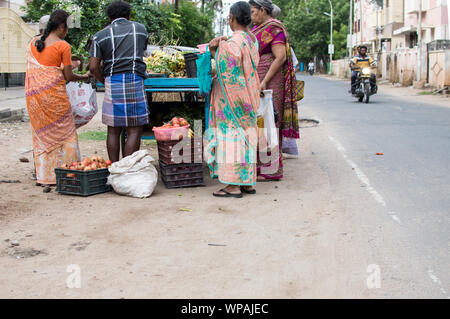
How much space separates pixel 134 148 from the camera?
708cm

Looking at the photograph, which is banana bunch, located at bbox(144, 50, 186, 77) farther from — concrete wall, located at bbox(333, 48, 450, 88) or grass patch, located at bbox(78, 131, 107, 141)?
concrete wall, located at bbox(333, 48, 450, 88)

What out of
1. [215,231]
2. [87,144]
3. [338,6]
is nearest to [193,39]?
[87,144]

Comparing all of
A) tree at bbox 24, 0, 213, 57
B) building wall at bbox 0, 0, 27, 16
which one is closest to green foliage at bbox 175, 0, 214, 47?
building wall at bbox 0, 0, 27, 16

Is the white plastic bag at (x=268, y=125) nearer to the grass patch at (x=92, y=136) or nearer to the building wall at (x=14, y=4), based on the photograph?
the grass patch at (x=92, y=136)

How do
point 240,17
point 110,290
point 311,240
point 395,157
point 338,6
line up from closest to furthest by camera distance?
point 110,290, point 311,240, point 240,17, point 395,157, point 338,6

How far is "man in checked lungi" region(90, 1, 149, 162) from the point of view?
6754 mm

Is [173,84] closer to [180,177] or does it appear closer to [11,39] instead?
[180,177]

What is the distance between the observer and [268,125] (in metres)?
7.25

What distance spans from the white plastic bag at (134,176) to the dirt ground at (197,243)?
5.9 inches

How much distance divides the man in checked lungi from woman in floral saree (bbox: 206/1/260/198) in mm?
874

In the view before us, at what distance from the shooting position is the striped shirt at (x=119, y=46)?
6742mm

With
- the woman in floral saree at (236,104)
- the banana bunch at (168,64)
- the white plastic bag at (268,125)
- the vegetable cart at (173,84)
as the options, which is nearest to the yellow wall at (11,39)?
the banana bunch at (168,64)
